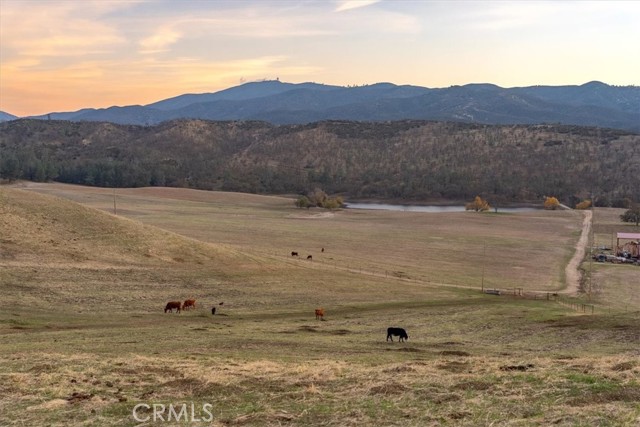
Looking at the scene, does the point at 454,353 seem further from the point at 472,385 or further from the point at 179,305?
the point at 179,305

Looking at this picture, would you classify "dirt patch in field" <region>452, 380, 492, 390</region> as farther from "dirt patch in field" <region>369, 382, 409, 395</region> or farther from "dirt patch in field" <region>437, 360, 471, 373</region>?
"dirt patch in field" <region>437, 360, 471, 373</region>

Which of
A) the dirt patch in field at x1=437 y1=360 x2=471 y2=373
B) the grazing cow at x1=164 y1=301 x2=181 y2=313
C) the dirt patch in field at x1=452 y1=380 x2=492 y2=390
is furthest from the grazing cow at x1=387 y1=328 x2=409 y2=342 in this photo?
the grazing cow at x1=164 y1=301 x2=181 y2=313

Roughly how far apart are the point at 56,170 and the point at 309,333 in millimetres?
187807

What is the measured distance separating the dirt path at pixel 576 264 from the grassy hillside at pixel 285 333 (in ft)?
5.45

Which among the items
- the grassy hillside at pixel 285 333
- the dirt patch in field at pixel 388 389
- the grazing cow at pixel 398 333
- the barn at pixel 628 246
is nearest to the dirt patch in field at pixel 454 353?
the grassy hillside at pixel 285 333

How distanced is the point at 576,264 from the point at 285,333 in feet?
192

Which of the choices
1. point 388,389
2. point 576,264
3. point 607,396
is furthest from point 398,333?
point 576,264

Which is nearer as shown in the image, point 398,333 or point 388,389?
point 388,389

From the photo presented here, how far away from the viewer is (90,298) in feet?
132

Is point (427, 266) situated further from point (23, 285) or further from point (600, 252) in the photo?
point (23, 285)

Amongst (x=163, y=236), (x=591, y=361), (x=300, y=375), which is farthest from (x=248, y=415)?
(x=163, y=236)

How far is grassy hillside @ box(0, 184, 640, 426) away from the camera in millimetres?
15203

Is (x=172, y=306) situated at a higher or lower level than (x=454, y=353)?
lower

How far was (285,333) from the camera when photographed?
106 feet
